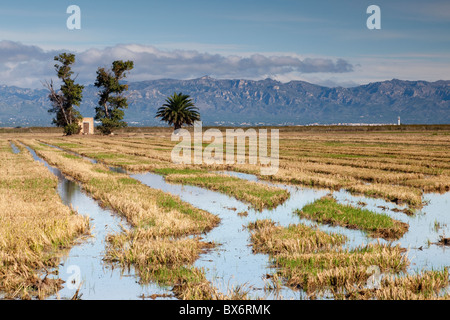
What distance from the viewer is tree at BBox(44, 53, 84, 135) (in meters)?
87.8

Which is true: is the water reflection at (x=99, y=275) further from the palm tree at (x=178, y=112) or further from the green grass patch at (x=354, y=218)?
the palm tree at (x=178, y=112)

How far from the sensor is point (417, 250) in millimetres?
10352

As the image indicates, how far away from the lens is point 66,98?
Result: 89.9 meters

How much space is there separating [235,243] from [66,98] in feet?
286

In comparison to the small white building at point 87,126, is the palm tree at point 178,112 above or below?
above

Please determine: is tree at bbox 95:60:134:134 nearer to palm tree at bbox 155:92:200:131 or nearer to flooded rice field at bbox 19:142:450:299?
palm tree at bbox 155:92:200:131

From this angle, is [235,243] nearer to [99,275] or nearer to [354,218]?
[99,275]

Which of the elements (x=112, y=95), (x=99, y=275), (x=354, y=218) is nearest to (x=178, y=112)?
(x=112, y=95)

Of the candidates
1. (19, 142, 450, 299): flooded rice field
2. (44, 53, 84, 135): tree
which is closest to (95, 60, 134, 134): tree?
(44, 53, 84, 135): tree

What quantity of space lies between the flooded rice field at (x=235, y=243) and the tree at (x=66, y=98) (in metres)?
75.1

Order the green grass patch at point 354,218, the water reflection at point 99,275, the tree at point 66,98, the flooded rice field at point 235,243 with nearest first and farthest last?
the water reflection at point 99,275 → the flooded rice field at point 235,243 → the green grass patch at point 354,218 → the tree at point 66,98

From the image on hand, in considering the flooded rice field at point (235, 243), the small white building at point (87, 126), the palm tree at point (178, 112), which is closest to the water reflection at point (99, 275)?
the flooded rice field at point (235, 243)

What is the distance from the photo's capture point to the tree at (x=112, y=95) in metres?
89.3
